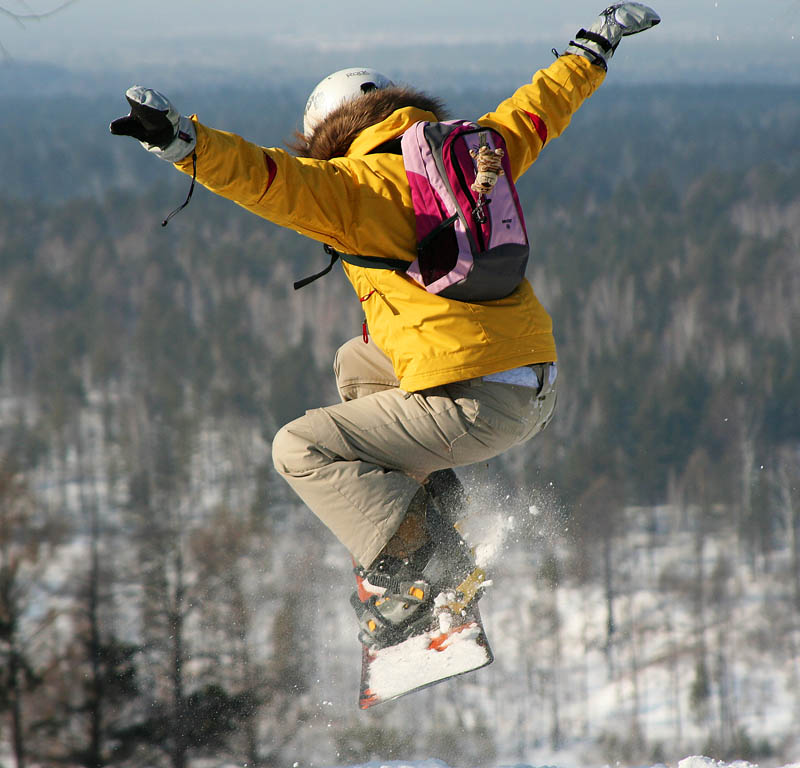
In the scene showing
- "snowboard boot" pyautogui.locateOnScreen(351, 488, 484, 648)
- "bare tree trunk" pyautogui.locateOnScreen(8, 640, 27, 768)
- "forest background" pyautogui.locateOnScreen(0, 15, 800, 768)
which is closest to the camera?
"snowboard boot" pyautogui.locateOnScreen(351, 488, 484, 648)

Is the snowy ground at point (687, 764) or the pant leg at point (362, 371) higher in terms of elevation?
the pant leg at point (362, 371)

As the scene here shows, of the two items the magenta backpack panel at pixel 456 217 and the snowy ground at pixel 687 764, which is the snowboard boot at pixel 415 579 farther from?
the snowy ground at pixel 687 764

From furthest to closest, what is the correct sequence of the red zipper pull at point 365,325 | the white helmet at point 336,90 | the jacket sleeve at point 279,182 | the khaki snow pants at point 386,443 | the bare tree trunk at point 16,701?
the bare tree trunk at point 16,701 < the white helmet at point 336,90 < the khaki snow pants at point 386,443 < the red zipper pull at point 365,325 < the jacket sleeve at point 279,182

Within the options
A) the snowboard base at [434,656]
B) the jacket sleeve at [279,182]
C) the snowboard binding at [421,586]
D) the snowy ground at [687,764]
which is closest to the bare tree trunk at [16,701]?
the snowy ground at [687,764]

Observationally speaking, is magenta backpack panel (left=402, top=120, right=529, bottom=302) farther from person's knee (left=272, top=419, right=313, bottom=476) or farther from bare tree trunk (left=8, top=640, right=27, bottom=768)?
bare tree trunk (left=8, top=640, right=27, bottom=768)

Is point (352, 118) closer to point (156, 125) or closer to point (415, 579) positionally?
point (156, 125)

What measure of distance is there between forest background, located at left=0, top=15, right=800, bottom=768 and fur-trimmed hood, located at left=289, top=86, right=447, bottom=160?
76.6 inches

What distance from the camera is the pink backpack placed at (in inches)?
110

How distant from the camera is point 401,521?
332cm

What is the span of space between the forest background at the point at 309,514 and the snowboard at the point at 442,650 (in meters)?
0.50

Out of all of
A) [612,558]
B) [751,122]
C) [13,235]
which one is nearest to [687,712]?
[612,558]

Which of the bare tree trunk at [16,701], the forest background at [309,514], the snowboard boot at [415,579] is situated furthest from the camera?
the forest background at [309,514]

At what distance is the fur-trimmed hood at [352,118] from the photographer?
3059 millimetres

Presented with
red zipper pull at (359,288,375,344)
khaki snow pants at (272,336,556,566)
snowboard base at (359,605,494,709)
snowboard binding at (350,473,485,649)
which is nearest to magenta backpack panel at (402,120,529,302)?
red zipper pull at (359,288,375,344)
